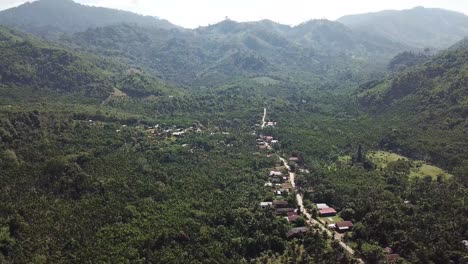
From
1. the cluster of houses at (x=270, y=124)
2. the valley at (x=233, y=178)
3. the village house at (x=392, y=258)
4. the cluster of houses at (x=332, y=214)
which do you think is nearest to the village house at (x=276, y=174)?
the valley at (x=233, y=178)

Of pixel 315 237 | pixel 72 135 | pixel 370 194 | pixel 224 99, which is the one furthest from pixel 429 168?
pixel 224 99

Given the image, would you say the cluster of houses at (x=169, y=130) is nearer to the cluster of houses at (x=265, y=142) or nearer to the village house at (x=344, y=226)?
the cluster of houses at (x=265, y=142)

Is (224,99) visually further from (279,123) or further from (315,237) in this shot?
(315,237)

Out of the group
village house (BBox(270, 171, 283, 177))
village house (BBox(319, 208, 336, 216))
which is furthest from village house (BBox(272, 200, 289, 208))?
village house (BBox(270, 171, 283, 177))

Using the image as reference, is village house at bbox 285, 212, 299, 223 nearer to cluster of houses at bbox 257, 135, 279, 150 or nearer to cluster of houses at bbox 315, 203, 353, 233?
cluster of houses at bbox 315, 203, 353, 233

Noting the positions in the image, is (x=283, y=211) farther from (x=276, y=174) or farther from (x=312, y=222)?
(x=276, y=174)

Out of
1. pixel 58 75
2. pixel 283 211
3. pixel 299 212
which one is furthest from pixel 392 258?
pixel 58 75

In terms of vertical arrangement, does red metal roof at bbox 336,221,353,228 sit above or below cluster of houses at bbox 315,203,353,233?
above
